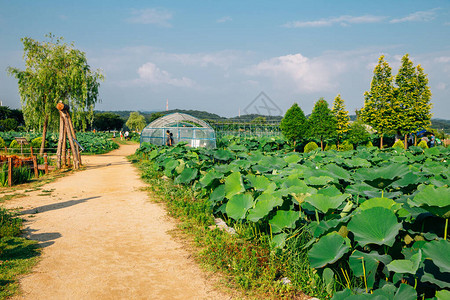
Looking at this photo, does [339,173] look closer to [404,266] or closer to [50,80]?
[404,266]

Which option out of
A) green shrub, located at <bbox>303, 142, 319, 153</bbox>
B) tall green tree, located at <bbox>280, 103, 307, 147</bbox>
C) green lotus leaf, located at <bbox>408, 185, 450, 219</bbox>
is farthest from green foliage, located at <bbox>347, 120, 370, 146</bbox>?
green lotus leaf, located at <bbox>408, 185, 450, 219</bbox>

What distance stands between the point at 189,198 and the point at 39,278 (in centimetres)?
368

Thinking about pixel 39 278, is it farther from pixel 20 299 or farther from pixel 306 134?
pixel 306 134

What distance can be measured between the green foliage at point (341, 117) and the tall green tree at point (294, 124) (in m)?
5.67

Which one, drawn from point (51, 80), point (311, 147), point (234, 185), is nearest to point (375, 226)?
point (234, 185)

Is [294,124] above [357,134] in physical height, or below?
above

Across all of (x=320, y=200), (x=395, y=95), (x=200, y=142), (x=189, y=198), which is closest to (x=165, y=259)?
(x=320, y=200)

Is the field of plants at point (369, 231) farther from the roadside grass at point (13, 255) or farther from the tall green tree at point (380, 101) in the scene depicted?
the tall green tree at point (380, 101)

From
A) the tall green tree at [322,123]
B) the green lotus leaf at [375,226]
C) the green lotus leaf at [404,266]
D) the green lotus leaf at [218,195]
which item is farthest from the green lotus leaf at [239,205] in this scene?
the tall green tree at [322,123]

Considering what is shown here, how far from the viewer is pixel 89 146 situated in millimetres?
20438

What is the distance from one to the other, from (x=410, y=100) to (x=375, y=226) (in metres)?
26.7

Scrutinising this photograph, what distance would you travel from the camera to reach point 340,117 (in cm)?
2672

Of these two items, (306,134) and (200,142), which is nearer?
(200,142)

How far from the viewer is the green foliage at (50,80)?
44.5 ft
